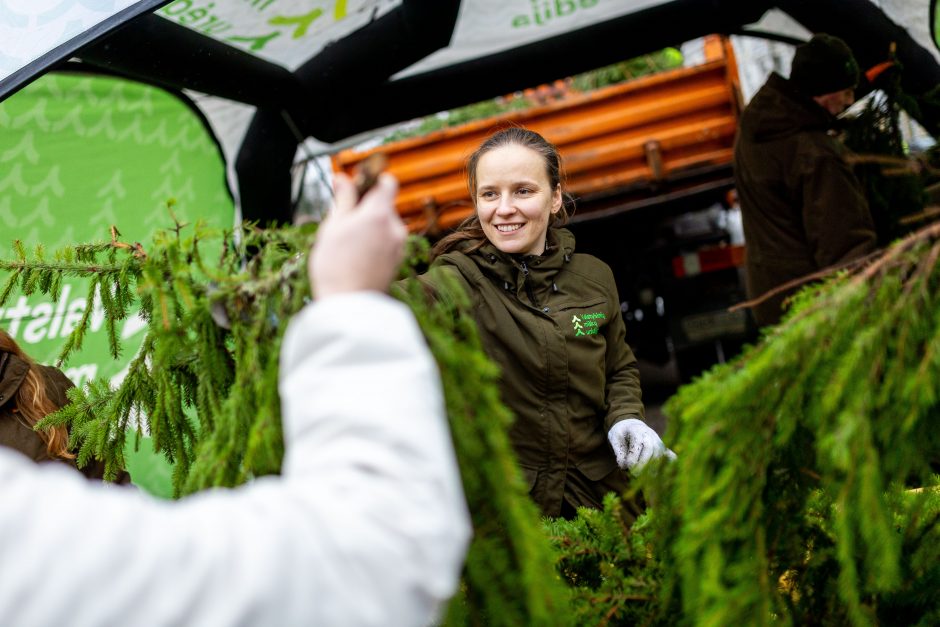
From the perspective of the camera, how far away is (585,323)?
2.40 meters

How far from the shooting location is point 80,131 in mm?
4434

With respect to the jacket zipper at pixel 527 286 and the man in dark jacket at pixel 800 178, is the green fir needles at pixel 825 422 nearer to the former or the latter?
the jacket zipper at pixel 527 286

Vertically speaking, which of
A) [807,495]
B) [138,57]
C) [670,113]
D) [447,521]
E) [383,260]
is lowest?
[807,495]

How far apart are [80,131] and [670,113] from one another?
147 inches

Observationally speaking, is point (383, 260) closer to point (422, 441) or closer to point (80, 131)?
point (422, 441)

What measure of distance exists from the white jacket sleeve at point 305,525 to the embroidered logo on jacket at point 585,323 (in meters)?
1.49

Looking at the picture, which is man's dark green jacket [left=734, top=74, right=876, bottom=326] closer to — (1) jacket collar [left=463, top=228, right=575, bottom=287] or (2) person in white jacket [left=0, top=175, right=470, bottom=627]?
(1) jacket collar [left=463, top=228, right=575, bottom=287]

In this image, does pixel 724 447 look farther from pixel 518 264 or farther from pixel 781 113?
pixel 781 113

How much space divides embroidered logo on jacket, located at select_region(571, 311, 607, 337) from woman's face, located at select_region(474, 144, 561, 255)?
0.24m

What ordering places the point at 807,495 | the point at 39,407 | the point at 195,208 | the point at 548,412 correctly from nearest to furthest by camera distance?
the point at 807,495, the point at 548,412, the point at 39,407, the point at 195,208

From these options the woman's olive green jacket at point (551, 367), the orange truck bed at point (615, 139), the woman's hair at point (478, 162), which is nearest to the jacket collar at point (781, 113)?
the woman's hair at point (478, 162)

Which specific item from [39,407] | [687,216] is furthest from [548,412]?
[687,216]

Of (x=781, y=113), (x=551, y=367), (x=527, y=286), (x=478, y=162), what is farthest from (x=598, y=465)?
(x=781, y=113)

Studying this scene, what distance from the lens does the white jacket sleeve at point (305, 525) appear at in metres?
0.77
